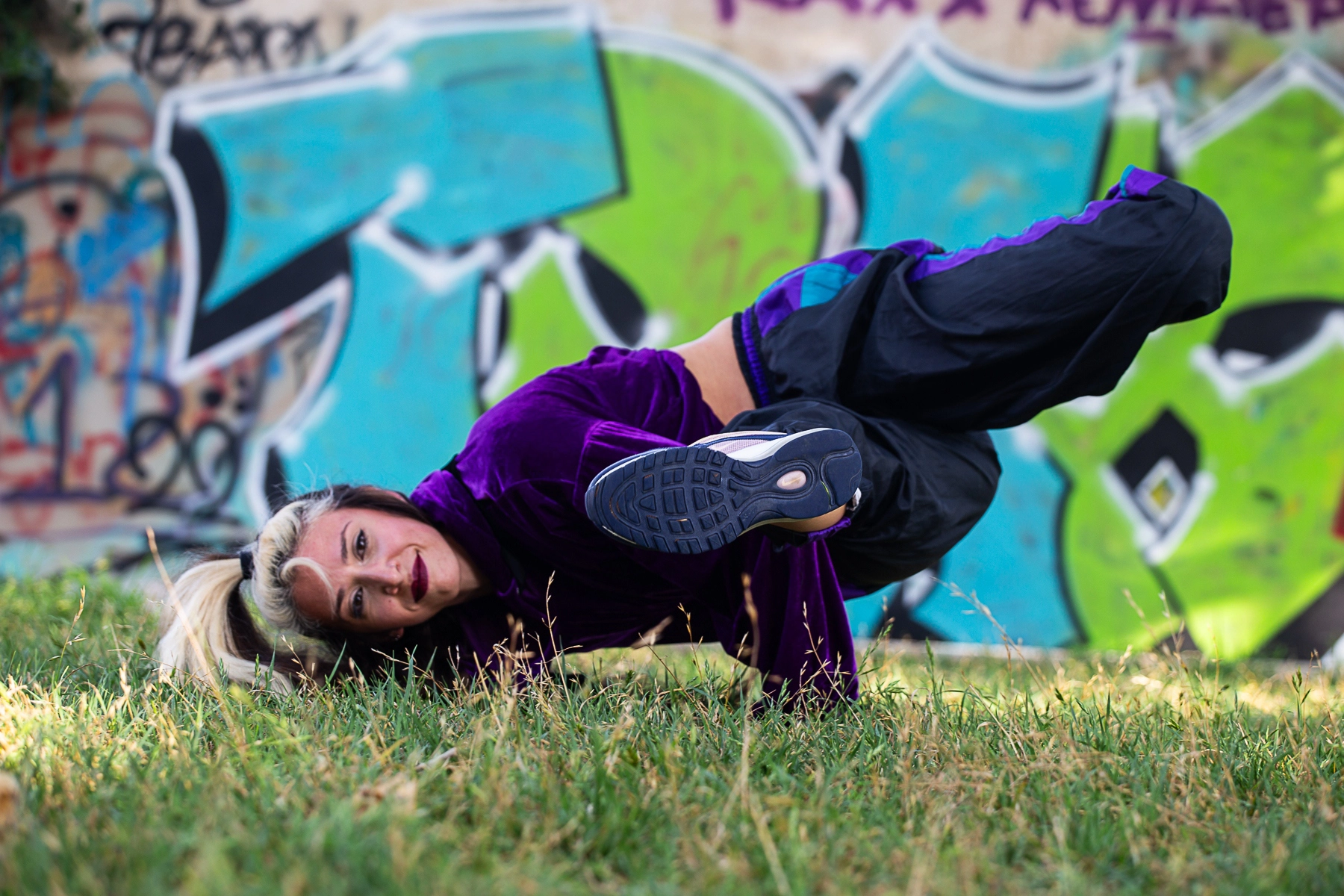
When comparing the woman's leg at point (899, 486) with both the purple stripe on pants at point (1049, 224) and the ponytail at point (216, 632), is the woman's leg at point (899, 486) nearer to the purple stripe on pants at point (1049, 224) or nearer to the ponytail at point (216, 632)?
the purple stripe on pants at point (1049, 224)

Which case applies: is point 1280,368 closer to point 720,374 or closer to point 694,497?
point 720,374

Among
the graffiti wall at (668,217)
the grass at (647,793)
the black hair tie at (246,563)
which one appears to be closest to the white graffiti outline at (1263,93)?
the graffiti wall at (668,217)

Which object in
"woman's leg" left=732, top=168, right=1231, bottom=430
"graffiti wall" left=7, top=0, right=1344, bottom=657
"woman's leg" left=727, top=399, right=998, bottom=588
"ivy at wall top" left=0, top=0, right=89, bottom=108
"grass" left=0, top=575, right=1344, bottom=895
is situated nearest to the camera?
"grass" left=0, top=575, right=1344, bottom=895

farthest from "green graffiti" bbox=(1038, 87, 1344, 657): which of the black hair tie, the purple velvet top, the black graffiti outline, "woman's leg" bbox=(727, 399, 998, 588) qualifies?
the black graffiti outline

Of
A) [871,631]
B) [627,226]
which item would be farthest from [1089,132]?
Answer: [871,631]

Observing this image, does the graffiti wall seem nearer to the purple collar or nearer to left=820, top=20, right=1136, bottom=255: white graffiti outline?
left=820, top=20, right=1136, bottom=255: white graffiti outline

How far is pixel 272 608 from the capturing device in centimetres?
261

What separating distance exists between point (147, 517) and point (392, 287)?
1.74 meters

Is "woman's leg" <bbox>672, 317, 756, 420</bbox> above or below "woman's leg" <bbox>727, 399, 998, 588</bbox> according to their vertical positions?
Answer: above

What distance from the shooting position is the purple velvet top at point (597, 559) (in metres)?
2.45

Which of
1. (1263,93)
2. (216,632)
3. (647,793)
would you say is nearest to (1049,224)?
(647,793)

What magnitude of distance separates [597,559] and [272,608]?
0.87 m

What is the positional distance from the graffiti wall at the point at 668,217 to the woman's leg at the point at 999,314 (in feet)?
8.70

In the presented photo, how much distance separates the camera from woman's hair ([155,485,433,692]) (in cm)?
251
